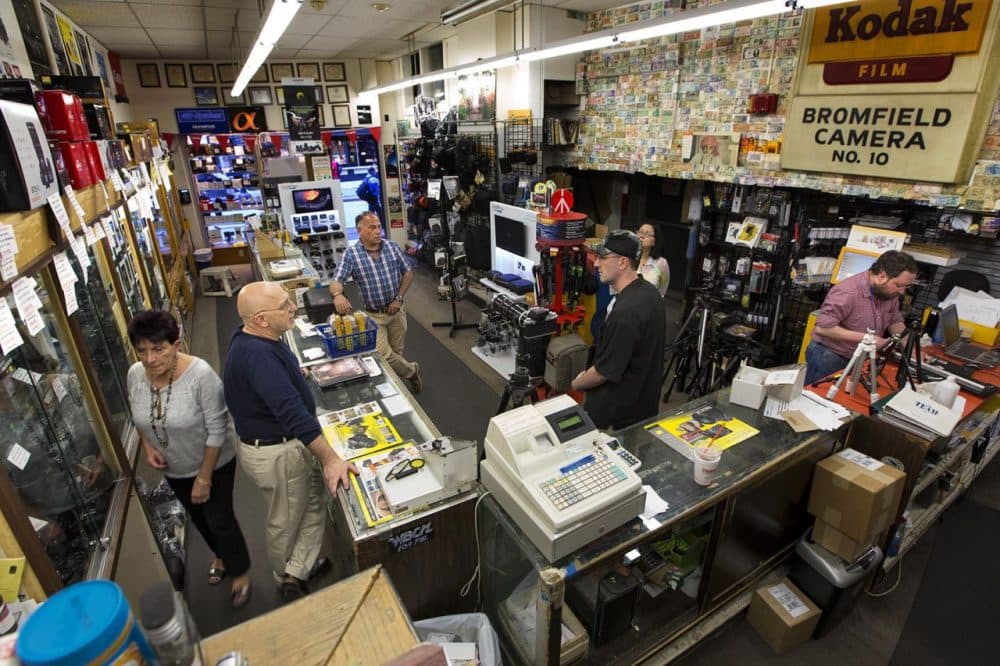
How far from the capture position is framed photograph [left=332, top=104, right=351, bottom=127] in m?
11.3

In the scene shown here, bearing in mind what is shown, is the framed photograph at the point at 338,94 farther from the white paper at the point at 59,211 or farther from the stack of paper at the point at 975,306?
the stack of paper at the point at 975,306

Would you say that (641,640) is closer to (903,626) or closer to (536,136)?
(903,626)

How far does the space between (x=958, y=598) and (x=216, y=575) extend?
455 cm

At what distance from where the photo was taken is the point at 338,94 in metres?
11.2

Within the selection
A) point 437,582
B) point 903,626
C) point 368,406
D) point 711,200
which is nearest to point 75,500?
point 368,406

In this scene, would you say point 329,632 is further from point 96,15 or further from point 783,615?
point 96,15

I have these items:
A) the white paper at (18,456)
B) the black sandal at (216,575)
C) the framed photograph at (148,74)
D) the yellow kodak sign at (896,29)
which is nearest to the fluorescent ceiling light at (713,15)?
the yellow kodak sign at (896,29)

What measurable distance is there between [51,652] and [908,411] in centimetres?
347

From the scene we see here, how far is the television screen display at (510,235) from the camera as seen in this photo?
20.4 ft

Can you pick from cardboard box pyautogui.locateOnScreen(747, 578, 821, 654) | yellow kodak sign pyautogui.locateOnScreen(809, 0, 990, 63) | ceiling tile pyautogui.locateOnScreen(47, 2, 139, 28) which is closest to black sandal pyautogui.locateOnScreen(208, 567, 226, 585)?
cardboard box pyautogui.locateOnScreen(747, 578, 821, 654)

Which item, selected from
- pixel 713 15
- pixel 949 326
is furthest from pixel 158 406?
pixel 949 326

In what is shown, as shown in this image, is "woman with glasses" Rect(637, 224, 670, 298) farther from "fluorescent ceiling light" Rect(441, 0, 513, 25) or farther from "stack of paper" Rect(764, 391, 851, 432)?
"fluorescent ceiling light" Rect(441, 0, 513, 25)

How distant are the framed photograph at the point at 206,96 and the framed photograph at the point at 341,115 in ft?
7.67

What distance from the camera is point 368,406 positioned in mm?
2936
